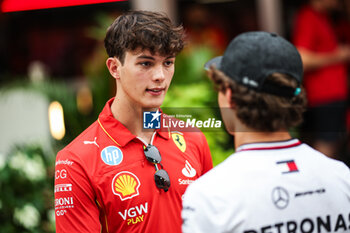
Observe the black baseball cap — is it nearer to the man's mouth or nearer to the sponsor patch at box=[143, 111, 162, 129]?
the man's mouth

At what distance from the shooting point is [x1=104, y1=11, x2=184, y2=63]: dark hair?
2393mm

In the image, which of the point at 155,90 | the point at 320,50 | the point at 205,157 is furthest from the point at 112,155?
the point at 320,50

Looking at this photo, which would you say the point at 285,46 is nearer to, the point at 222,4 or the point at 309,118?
the point at 309,118

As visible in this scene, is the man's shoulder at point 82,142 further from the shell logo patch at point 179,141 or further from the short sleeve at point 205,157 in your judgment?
the short sleeve at point 205,157

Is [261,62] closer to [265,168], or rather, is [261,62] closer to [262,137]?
[262,137]

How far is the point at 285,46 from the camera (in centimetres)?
196

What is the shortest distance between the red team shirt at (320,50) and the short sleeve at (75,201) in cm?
380

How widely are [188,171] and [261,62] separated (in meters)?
0.83

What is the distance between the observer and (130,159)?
8.07ft

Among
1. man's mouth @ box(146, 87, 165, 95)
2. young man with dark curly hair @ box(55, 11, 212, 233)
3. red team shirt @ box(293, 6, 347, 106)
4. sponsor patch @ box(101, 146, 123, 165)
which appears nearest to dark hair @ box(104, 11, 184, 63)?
young man with dark curly hair @ box(55, 11, 212, 233)

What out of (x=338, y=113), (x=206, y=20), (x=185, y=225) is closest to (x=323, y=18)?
(x=338, y=113)

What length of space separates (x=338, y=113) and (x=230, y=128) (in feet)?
12.6

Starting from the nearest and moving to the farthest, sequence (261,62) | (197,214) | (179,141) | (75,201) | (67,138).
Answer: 1. (197,214)
2. (261,62)
3. (75,201)
4. (179,141)
5. (67,138)

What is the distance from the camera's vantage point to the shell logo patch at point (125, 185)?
2.35m
